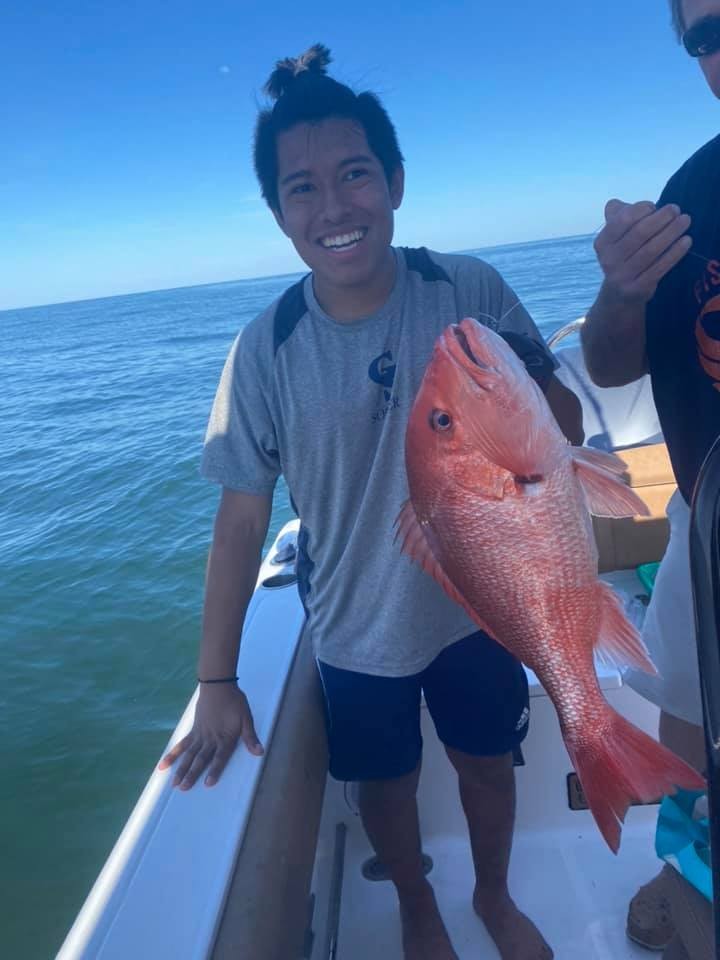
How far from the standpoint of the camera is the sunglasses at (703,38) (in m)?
1.33

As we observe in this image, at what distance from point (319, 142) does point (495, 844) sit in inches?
82.9

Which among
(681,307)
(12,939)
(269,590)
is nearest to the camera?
(681,307)

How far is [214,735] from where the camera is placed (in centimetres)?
182

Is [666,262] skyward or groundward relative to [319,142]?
groundward

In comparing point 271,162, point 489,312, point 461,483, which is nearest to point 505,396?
point 461,483

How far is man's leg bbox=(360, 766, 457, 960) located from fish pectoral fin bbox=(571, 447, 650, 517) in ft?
3.77

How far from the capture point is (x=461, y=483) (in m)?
1.17

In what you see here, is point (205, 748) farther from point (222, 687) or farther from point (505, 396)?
point (505, 396)

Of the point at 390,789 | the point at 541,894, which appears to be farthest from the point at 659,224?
the point at 541,894

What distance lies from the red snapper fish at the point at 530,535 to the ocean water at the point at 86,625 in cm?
363

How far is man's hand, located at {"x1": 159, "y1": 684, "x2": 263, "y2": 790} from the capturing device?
1795mm

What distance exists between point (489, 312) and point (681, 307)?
449 mm

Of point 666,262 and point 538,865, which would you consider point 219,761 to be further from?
point 666,262

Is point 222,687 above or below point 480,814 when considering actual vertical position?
above
